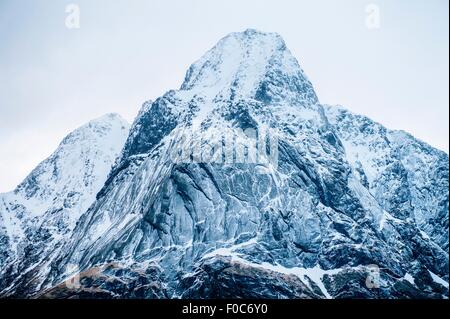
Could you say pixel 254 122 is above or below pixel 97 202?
above

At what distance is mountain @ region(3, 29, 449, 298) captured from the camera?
143 metres

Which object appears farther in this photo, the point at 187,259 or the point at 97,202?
the point at 97,202

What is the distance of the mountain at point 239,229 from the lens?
14300cm

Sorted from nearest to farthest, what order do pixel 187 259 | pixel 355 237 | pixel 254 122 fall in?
1. pixel 187 259
2. pixel 355 237
3. pixel 254 122

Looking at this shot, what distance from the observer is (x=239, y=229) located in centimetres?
15112

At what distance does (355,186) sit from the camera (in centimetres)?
18850

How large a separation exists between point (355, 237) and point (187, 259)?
5319 cm

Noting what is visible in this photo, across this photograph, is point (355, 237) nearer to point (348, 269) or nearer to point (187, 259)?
point (348, 269)
